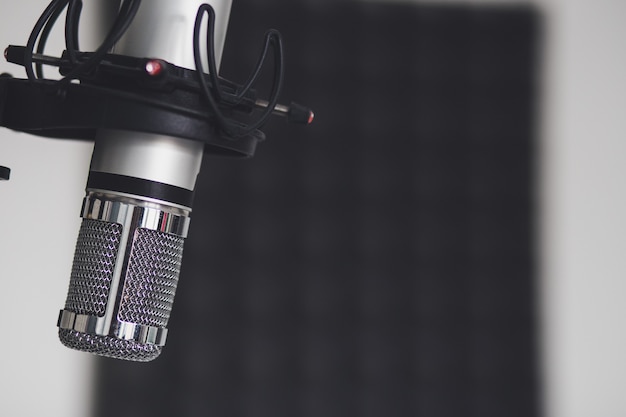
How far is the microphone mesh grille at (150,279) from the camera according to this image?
12.2 inches

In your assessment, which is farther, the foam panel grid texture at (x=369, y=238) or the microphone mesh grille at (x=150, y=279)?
the foam panel grid texture at (x=369, y=238)

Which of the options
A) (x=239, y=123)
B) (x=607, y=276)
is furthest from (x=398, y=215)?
(x=239, y=123)

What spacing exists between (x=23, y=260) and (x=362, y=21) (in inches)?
32.1

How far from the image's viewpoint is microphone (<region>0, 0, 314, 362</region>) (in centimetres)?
29

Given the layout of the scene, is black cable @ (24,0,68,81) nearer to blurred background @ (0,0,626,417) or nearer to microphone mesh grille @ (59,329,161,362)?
microphone mesh grille @ (59,329,161,362)

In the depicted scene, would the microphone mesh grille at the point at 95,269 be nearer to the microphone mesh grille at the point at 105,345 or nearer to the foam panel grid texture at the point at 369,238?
the microphone mesh grille at the point at 105,345

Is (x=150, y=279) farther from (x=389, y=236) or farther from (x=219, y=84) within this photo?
(x=389, y=236)

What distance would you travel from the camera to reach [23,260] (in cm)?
148

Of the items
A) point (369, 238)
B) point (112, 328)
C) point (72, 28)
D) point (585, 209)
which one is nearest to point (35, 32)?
point (72, 28)

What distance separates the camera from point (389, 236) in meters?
1.66

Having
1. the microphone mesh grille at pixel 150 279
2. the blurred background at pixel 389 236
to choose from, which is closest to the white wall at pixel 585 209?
the blurred background at pixel 389 236

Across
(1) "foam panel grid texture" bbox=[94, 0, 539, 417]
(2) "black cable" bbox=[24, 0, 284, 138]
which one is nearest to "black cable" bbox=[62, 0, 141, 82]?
(2) "black cable" bbox=[24, 0, 284, 138]

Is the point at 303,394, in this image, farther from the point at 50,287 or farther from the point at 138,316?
the point at 138,316

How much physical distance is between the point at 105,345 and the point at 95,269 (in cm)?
3
